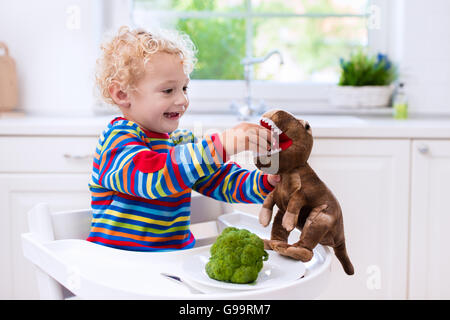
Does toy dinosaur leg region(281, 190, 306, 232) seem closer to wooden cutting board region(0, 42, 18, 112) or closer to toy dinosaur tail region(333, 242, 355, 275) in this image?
toy dinosaur tail region(333, 242, 355, 275)

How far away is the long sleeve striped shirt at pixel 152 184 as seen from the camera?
95 centimetres

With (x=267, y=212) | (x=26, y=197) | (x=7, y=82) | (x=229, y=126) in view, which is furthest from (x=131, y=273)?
(x=7, y=82)

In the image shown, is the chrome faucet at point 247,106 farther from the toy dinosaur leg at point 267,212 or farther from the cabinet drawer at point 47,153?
the toy dinosaur leg at point 267,212

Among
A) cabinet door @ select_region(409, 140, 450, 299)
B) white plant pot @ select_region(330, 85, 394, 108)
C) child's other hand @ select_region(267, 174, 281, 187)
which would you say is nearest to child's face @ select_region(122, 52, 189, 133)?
child's other hand @ select_region(267, 174, 281, 187)

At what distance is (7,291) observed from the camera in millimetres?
2074

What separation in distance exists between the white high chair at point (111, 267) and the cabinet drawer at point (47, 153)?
88 centimetres

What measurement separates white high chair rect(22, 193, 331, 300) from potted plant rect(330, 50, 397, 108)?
1.35m

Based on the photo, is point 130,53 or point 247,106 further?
point 247,106

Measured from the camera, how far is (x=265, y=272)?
2.99 feet

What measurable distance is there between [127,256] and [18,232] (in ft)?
3.94

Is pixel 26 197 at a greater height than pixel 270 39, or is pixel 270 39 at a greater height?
pixel 270 39

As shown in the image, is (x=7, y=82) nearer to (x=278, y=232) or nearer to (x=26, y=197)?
(x=26, y=197)

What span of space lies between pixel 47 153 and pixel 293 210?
4.36 feet
